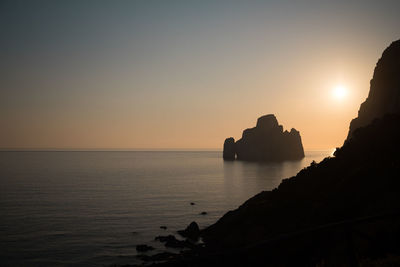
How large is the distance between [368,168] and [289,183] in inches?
393

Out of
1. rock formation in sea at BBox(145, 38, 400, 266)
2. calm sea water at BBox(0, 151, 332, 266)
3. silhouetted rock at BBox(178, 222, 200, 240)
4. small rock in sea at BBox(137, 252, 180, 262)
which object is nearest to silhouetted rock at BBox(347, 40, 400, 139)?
rock formation in sea at BBox(145, 38, 400, 266)

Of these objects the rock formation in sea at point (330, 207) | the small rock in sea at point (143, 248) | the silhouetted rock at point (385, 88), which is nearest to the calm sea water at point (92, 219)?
the small rock in sea at point (143, 248)

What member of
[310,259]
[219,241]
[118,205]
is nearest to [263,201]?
[219,241]

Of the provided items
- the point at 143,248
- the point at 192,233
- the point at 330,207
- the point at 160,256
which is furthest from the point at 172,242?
the point at 330,207

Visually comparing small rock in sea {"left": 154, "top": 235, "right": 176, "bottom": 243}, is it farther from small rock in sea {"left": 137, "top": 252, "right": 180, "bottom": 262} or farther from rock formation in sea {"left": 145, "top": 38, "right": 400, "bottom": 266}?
small rock in sea {"left": 137, "top": 252, "right": 180, "bottom": 262}

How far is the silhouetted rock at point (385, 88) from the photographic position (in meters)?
65.6

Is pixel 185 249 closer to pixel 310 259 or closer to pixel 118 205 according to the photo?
pixel 310 259

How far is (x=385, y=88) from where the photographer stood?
71.2m

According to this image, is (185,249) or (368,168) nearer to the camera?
(368,168)

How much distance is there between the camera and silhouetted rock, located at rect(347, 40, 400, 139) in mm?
65625

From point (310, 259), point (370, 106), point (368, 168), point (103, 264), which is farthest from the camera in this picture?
point (370, 106)

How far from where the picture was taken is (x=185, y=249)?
33.1m

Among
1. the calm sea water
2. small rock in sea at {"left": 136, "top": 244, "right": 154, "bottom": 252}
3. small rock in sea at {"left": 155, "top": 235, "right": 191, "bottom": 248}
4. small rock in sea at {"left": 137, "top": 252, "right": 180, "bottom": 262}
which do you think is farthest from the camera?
small rock in sea at {"left": 155, "top": 235, "right": 191, "bottom": 248}

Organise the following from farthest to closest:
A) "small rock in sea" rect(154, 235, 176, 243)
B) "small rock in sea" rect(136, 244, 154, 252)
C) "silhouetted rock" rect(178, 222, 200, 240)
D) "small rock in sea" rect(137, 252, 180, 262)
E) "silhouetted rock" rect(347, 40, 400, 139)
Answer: "silhouetted rock" rect(347, 40, 400, 139)
"silhouetted rock" rect(178, 222, 200, 240)
"small rock in sea" rect(154, 235, 176, 243)
"small rock in sea" rect(136, 244, 154, 252)
"small rock in sea" rect(137, 252, 180, 262)
